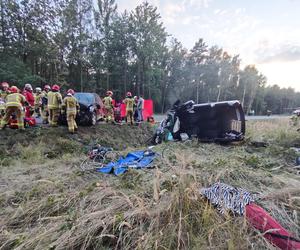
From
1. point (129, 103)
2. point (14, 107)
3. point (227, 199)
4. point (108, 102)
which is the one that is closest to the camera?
point (227, 199)

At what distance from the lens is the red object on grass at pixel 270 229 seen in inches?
79.3

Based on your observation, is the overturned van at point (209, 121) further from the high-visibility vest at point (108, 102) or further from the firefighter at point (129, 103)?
the high-visibility vest at point (108, 102)

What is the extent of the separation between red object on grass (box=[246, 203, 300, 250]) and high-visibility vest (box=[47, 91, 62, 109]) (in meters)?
8.08

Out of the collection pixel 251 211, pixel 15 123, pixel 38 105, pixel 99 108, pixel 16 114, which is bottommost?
pixel 251 211

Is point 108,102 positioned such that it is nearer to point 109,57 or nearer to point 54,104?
point 54,104

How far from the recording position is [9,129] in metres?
7.90

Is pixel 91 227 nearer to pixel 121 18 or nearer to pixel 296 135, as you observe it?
pixel 296 135

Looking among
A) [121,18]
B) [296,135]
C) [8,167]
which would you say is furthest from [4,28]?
[296,135]

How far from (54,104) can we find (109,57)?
2711 cm

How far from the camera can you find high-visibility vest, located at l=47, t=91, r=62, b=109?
861 cm

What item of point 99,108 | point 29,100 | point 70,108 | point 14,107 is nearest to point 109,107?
point 99,108

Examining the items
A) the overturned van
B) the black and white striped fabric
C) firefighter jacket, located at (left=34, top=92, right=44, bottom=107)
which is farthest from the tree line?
the black and white striped fabric

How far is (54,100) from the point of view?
8.65 m

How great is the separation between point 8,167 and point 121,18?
→ 33.3 m
